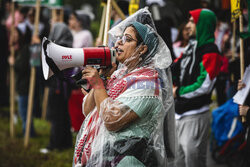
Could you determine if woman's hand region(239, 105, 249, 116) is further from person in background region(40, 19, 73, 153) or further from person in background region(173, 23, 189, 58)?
person in background region(40, 19, 73, 153)

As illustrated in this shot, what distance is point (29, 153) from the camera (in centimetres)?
536

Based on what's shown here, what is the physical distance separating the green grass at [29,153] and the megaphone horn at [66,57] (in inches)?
114

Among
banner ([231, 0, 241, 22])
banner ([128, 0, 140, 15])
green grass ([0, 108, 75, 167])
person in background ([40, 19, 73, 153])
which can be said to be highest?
banner ([128, 0, 140, 15])

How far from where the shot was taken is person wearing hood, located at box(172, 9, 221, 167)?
3.56 meters

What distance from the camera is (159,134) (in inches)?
97.9

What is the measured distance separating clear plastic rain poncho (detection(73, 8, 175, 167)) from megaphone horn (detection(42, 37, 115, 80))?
218mm

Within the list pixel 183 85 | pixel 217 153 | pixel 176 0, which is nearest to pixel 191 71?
pixel 183 85

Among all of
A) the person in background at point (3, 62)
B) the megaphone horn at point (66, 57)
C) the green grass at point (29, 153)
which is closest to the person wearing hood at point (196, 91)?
the megaphone horn at point (66, 57)

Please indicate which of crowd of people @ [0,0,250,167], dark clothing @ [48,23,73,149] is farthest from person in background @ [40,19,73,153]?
crowd of people @ [0,0,250,167]

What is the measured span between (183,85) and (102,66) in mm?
1608

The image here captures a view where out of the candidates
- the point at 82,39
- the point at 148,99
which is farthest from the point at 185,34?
the point at 148,99

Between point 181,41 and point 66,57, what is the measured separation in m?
3.14

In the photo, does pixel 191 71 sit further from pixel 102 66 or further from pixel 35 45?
pixel 35 45

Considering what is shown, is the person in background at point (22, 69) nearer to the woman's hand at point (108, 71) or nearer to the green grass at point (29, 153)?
the green grass at point (29, 153)
